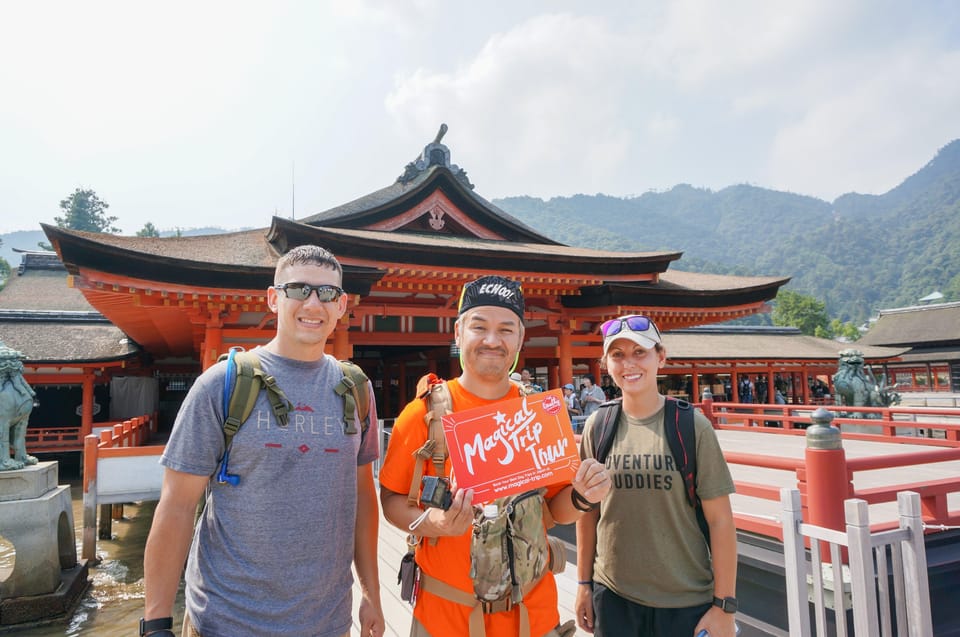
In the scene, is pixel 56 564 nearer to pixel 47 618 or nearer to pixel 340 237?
pixel 47 618

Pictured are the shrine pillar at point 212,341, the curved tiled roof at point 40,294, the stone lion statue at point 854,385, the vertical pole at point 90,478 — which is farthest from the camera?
the curved tiled roof at point 40,294

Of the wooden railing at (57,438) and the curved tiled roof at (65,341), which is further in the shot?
the wooden railing at (57,438)

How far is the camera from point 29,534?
7.45m

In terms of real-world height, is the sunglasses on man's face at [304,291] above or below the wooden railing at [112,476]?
above

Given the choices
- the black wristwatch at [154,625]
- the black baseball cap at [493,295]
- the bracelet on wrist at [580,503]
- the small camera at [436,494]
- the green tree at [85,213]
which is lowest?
the black wristwatch at [154,625]

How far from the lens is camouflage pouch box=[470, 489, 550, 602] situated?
81.0 inches

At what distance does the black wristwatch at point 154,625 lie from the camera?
6.18ft

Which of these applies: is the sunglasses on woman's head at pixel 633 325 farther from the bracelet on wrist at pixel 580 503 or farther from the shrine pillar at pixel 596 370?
the shrine pillar at pixel 596 370

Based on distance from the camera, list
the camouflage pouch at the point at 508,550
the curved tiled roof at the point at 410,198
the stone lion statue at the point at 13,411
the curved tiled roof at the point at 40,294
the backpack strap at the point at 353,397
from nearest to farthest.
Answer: the camouflage pouch at the point at 508,550 → the backpack strap at the point at 353,397 → the stone lion statue at the point at 13,411 → the curved tiled roof at the point at 410,198 → the curved tiled roof at the point at 40,294

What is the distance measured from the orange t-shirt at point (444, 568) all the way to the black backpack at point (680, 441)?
0.74 m

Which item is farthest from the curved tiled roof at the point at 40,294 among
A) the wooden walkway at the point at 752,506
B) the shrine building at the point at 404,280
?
the wooden walkway at the point at 752,506

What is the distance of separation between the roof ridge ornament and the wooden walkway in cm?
996

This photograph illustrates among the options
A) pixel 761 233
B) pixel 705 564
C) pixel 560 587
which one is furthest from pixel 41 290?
pixel 761 233

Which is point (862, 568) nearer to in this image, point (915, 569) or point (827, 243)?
point (915, 569)
